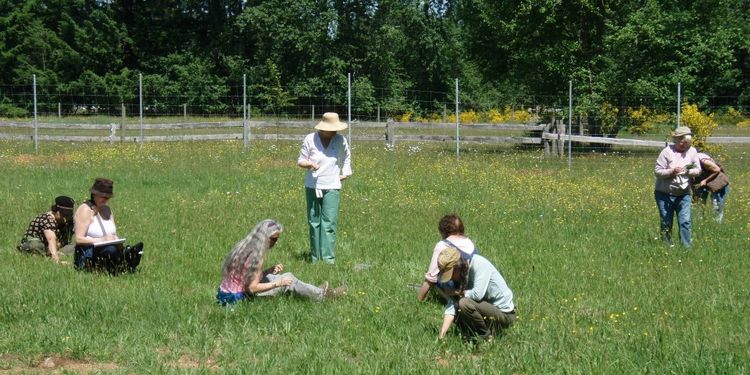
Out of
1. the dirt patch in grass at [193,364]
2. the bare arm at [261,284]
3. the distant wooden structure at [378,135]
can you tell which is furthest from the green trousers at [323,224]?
the distant wooden structure at [378,135]

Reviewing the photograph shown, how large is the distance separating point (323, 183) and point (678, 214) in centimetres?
453

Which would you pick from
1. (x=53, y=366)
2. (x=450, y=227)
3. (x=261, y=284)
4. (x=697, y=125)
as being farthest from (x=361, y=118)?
(x=53, y=366)

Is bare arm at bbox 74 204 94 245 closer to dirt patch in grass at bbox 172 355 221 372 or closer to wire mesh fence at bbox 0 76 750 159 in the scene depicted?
dirt patch in grass at bbox 172 355 221 372

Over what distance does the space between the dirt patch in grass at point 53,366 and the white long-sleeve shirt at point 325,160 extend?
443cm

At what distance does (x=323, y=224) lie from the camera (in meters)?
9.94

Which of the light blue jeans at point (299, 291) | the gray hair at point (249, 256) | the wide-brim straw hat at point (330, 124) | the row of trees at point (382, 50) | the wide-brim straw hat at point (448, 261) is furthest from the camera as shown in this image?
the row of trees at point (382, 50)

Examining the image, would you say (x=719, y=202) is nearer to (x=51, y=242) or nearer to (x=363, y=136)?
(x=51, y=242)

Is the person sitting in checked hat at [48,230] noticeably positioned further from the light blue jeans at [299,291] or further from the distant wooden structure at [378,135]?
the distant wooden structure at [378,135]

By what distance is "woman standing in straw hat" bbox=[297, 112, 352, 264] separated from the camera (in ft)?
32.7

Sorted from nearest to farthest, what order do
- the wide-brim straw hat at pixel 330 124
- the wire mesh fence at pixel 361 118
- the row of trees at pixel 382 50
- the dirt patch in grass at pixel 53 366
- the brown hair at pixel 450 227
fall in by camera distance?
the dirt patch in grass at pixel 53 366, the brown hair at pixel 450 227, the wide-brim straw hat at pixel 330 124, the wire mesh fence at pixel 361 118, the row of trees at pixel 382 50

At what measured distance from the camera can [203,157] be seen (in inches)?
872

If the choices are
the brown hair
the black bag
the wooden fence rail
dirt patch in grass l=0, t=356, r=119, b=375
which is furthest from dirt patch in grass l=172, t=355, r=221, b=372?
the wooden fence rail

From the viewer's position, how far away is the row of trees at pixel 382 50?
28.4 m

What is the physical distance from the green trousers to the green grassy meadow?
0.93 feet
